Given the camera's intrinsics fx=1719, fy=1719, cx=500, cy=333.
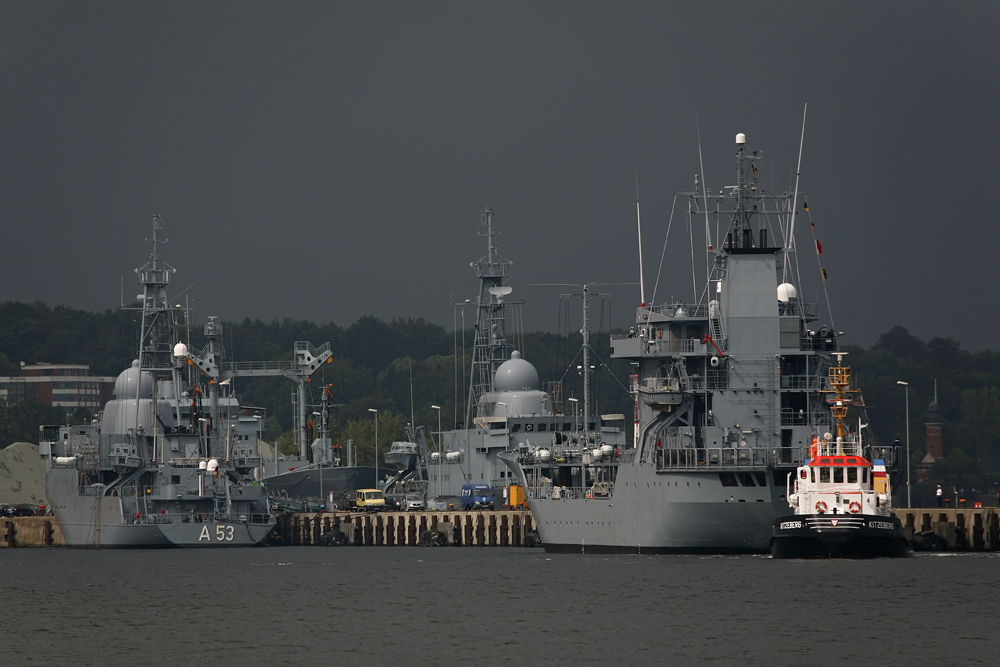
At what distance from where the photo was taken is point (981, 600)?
5438cm

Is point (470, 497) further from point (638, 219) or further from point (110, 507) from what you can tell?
point (638, 219)

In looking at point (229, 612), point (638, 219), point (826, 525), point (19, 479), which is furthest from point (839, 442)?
point (19, 479)

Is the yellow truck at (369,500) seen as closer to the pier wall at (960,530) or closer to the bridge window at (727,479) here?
the pier wall at (960,530)

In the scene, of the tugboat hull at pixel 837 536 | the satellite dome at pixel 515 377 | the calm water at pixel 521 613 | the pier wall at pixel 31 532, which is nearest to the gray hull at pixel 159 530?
the pier wall at pixel 31 532

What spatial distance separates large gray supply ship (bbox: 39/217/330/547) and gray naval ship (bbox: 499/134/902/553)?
32.0 meters

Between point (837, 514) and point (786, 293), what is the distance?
1233cm

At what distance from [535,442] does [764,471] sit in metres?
38.3

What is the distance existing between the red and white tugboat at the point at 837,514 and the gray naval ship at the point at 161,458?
131 feet

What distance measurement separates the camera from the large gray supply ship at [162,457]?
100m

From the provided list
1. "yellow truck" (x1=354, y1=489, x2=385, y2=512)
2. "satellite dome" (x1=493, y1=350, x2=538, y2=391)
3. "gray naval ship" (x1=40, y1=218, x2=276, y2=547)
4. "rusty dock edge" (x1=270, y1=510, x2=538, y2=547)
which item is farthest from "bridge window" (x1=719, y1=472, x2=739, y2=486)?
"yellow truck" (x1=354, y1=489, x2=385, y2=512)

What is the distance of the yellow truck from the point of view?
374 ft

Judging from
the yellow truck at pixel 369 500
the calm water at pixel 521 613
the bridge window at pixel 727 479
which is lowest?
the calm water at pixel 521 613

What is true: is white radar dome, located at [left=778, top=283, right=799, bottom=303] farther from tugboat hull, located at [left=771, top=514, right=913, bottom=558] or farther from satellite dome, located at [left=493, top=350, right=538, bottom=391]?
satellite dome, located at [left=493, top=350, right=538, bottom=391]

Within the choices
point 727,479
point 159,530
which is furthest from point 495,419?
point 727,479
